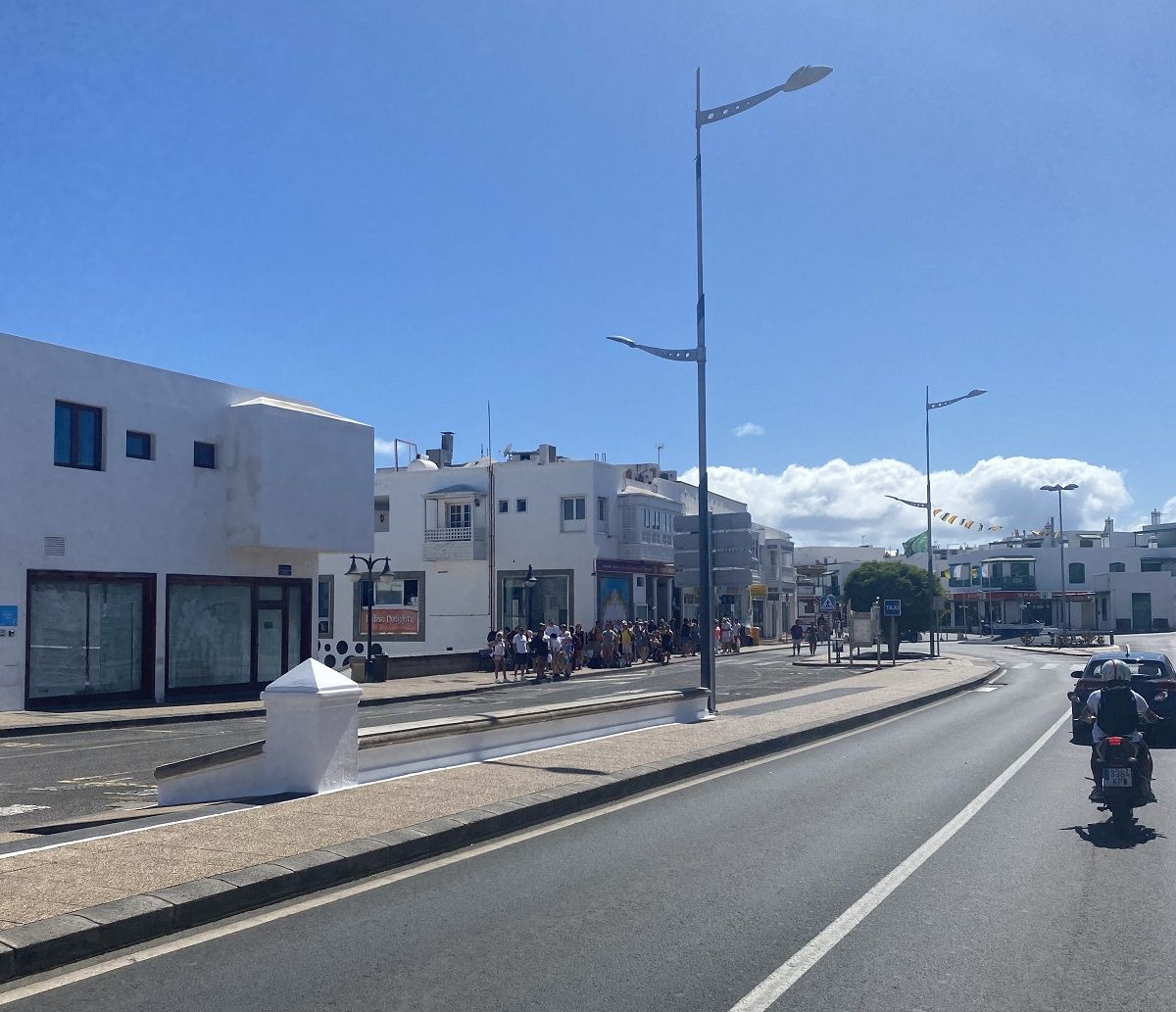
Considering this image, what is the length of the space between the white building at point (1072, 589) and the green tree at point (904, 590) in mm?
37964

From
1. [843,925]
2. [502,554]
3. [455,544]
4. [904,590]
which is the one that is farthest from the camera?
[502,554]

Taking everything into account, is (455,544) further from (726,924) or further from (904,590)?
(726,924)

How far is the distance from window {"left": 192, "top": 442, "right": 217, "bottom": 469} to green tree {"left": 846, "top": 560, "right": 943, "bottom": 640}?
31923 mm

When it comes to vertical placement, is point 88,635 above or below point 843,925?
above

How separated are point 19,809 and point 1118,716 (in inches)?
398

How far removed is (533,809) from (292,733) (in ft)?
7.61

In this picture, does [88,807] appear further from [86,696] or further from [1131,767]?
[86,696]

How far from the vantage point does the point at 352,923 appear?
6.65 metres

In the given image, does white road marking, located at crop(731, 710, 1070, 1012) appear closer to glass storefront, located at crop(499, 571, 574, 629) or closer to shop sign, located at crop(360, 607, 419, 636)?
glass storefront, located at crop(499, 571, 574, 629)

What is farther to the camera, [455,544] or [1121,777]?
[455,544]

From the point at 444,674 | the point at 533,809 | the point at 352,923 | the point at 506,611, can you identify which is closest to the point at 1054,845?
the point at 533,809

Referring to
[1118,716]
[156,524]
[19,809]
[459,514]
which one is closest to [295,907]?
[19,809]

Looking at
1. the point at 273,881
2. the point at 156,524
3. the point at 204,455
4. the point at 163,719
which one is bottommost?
the point at 163,719

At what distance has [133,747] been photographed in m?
17.5
